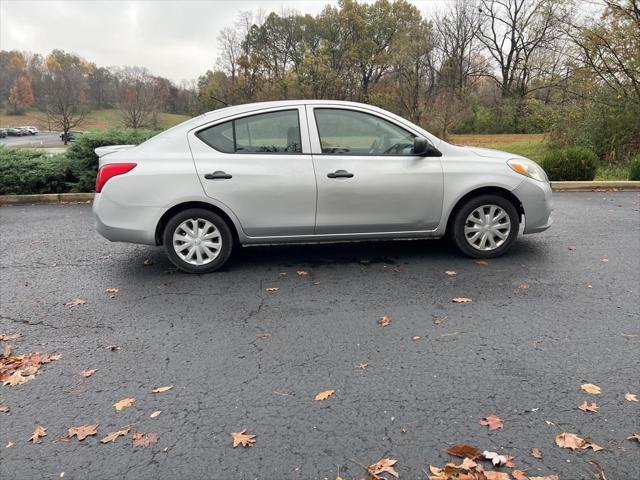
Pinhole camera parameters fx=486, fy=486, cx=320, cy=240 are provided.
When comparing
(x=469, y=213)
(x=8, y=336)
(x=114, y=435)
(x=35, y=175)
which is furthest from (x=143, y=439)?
(x=35, y=175)

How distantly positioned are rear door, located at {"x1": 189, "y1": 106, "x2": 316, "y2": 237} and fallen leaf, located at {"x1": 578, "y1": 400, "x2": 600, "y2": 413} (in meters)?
3.01

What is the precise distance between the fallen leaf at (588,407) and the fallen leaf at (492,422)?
0.49 metres

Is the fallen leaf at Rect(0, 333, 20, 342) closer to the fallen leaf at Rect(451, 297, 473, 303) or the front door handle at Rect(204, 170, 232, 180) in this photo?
the front door handle at Rect(204, 170, 232, 180)

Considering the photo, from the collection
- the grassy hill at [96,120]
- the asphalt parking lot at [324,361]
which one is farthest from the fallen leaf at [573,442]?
the grassy hill at [96,120]

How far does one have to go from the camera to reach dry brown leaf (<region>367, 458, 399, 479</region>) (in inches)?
88.4

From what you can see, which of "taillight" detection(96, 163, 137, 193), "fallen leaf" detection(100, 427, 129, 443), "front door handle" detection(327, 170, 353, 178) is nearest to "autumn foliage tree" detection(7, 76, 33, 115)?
"taillight" detection(96, 163, 137, 193)

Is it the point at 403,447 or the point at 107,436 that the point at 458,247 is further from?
the point at 107,436

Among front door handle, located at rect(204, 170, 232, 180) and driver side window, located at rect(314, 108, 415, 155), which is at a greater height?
driver side window, located at rect(314, 108, 415, 155)

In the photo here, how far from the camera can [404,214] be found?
5.15 m

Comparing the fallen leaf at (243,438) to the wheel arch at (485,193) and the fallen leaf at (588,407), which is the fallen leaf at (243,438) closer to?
the fallen leaf at (588,407)

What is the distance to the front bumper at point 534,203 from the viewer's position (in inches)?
206

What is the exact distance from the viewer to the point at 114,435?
256 centimetres

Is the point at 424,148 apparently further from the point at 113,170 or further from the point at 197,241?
the point at 113,170

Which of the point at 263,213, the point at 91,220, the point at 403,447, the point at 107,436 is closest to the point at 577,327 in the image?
the point at 403,447
